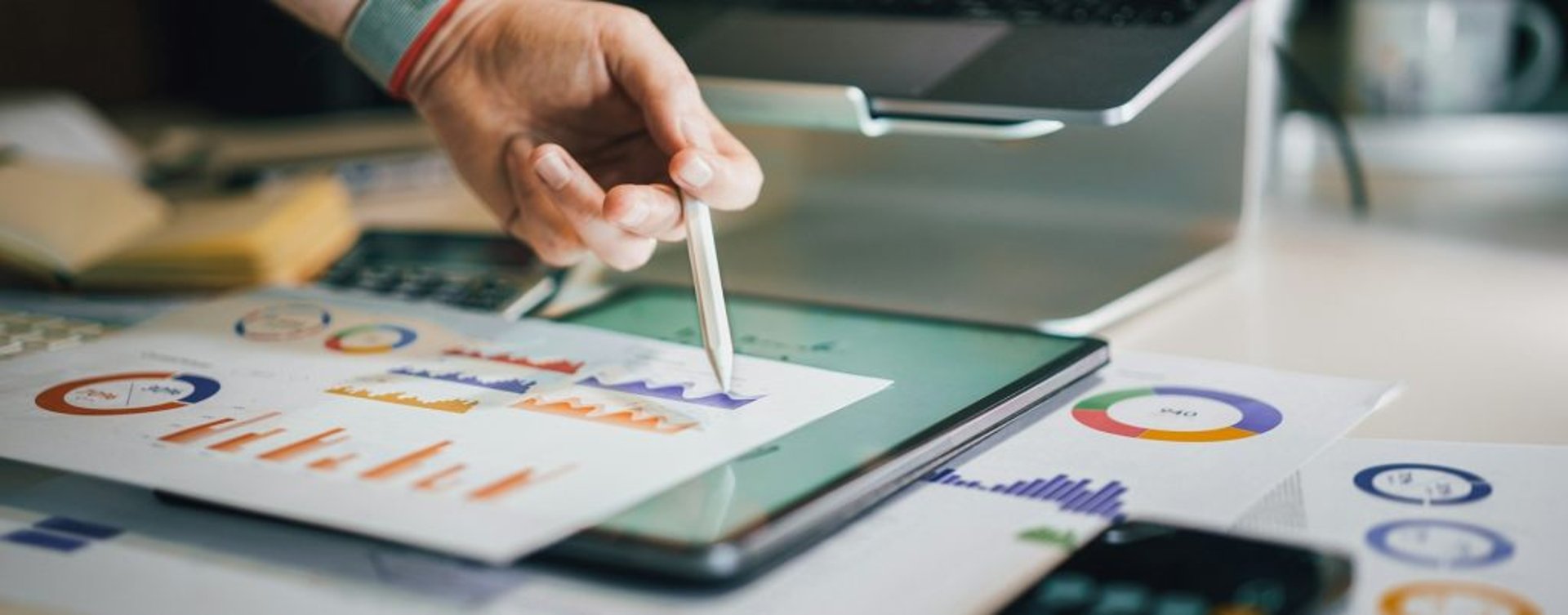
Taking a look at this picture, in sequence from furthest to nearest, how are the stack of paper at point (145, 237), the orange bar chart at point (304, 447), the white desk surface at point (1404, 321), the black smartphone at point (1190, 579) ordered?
the stack of paper at point (145, 237) → the white desk surface at point (1404, 321) → the orange bar chart at point (304, 447) → the black smartphone at point (1190, 579)

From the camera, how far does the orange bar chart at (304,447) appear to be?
510mm

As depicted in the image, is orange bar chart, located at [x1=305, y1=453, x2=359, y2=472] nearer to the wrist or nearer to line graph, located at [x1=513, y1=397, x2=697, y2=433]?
line graph, located at [x1=513, y1=397, x2=697, y2=433]

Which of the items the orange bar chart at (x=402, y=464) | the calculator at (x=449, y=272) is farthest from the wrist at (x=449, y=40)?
the orange bar chart at (x=402, y=464)

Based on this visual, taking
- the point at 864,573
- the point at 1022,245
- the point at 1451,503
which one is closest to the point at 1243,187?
the point at 1022,245

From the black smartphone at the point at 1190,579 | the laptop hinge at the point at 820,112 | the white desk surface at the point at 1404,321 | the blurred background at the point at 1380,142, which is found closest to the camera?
the black smartphone at the point at 1190,579

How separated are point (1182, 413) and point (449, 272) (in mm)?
412

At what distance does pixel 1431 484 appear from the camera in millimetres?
518

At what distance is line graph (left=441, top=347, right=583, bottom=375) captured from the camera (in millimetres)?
627

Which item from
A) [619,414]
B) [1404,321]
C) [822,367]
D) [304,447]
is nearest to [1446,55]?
[1404,321]

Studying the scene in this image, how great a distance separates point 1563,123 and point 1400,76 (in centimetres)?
12

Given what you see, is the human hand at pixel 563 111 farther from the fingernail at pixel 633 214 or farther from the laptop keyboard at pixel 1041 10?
the laptop keyboard at pixel 1041 10

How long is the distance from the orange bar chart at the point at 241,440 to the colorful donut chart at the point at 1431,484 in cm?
39

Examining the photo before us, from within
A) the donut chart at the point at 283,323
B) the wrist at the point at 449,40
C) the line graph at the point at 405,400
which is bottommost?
the line graph at the point at 405,400

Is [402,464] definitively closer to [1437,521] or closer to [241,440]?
[241,440]
